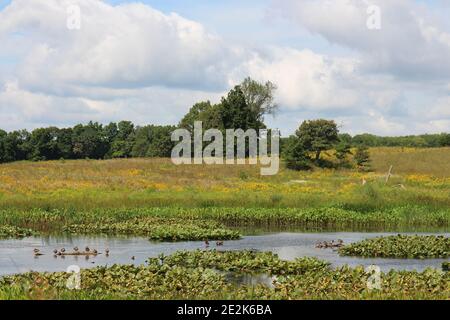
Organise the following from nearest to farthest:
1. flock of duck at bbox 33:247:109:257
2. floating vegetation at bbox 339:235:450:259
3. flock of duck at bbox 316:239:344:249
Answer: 1. floating vegetation at bbox 339:235:450:259
2. flock of duck at bbox 33:247:109:257
3. flock of duck at bbox 316:239:344:249

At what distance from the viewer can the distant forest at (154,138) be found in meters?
100

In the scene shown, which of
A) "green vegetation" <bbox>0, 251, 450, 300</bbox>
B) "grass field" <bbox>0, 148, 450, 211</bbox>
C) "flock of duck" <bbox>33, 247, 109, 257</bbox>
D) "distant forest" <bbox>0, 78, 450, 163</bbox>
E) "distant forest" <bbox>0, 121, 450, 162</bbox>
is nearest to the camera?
"green vegetation" <bbox>0, 251, 450, 300</bbox>

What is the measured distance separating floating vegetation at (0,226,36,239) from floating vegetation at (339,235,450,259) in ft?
54.1

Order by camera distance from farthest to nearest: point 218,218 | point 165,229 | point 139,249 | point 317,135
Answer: point 317,135 < point 218,218 < point 165,229 < point 139,249

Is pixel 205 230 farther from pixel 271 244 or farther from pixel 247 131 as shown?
pixel 247 131

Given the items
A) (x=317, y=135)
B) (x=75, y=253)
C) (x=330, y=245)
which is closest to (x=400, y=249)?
(x=330, y=245)

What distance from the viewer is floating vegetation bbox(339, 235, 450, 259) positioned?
99.2 feet

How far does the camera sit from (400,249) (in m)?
30.6

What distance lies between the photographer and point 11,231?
123ft

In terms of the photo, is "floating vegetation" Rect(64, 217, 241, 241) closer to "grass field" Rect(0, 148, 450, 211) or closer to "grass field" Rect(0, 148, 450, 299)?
"grass field" Rect(0, 148, 450, 299)

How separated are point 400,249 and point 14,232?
1939cm

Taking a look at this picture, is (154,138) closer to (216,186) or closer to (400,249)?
(216,186)

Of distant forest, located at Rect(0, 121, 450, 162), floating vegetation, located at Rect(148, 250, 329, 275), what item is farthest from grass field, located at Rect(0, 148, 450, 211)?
distant forest, located at Rect(0, 121, 450, 162)

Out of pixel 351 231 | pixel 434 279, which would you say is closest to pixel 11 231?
pixel 351 231
